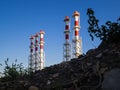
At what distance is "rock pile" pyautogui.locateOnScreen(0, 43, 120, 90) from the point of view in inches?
204

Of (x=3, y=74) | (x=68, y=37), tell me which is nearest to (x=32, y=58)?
(x=68, y=37)

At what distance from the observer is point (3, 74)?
7863mm

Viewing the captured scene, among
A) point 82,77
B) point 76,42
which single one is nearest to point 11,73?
point 82,77

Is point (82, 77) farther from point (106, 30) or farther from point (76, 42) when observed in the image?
point (76, 42)

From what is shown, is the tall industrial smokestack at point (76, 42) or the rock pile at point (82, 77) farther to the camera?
the tall industrial smokestack at point (76, 42)

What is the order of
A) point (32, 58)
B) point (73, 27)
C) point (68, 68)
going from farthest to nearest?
1. point (32, 58)
2. point (73, 27)
3. point (68, 68)

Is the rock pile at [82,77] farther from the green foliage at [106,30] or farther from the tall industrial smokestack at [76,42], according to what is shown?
the tall industrial smokestack at [76,42]

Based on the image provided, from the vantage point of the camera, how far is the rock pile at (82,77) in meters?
5.18

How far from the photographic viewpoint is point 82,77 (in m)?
5.86

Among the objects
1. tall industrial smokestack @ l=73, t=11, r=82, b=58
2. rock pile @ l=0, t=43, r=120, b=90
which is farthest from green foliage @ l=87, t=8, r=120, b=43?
tall industrial smokestack @ l=73, t=11, r=82, b=58

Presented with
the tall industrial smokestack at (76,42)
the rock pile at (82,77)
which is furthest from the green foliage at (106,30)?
the tall industrial smokestack at (76,42)

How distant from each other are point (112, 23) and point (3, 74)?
3167 millimetres

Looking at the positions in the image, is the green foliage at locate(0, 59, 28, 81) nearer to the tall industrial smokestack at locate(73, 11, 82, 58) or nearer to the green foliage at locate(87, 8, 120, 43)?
the green foliage at locate(87, 8, 120, 43)

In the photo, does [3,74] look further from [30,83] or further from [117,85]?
[117,85]
